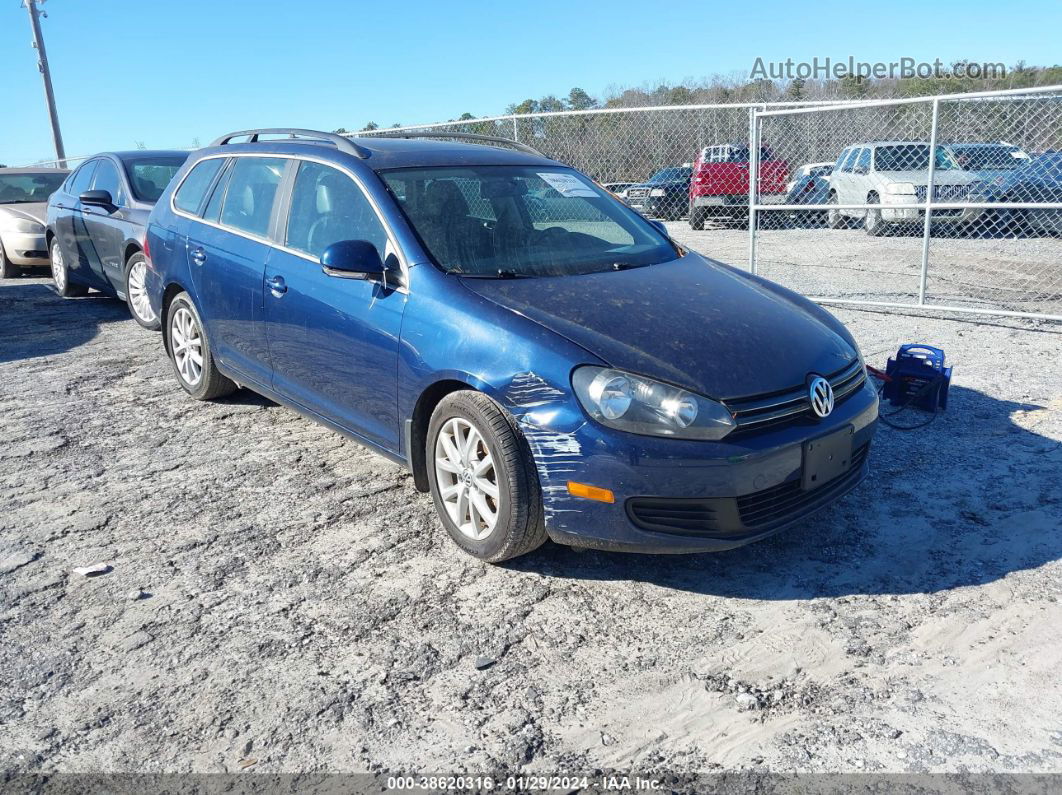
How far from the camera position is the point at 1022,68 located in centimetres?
2616

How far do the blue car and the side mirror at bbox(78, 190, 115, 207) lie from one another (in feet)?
11.4

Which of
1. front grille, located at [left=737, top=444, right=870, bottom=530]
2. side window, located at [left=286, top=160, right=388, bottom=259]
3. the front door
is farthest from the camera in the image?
the front door

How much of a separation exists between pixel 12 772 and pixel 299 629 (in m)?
0.97

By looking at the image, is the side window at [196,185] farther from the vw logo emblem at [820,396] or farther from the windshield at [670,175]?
the windshield at [670,175]

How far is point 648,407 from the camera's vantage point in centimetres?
319

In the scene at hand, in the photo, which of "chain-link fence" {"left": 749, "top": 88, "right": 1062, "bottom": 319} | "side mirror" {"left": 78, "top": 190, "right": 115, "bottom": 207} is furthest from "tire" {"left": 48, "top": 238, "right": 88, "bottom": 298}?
"chain-link fence" {"left": 749, "top": 88, "right": 1062, "bottom": 319}

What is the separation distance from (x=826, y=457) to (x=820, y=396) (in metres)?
0.24

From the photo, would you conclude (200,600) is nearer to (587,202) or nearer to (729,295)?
(729,295)

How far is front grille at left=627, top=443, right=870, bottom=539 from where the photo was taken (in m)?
Answer: 3.21

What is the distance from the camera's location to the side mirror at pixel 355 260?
3842 millimetres

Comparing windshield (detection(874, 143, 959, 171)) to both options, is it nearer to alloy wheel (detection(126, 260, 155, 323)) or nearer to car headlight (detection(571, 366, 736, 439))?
alloy wheel (detection(126, 260, 155, 323))

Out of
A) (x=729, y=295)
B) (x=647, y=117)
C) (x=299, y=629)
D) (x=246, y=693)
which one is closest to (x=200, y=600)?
(x=299, y=629)

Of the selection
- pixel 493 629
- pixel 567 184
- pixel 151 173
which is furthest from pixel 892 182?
pixel 493 629

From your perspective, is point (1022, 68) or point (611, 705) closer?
point (611, 705)
